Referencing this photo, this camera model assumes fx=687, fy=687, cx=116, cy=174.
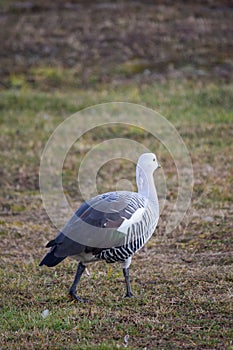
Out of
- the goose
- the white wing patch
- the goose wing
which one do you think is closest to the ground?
the goose

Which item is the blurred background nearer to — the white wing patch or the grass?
the grass

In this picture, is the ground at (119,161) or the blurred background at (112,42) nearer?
the ground at (119,161)

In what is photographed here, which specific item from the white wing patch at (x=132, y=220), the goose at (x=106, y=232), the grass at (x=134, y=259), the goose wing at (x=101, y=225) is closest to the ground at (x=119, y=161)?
the grass at (x=134, y=259)

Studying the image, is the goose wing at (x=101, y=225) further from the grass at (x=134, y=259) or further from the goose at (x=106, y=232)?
the grass at (x=134, y=259)

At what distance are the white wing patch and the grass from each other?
0.69m

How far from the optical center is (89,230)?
6156 millimetres

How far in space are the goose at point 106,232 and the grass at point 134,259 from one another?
1.49ft

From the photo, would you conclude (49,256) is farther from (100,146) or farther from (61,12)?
(61,12)

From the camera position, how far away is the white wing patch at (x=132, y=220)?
6.22 m

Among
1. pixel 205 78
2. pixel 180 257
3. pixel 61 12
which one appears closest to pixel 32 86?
pixel 205 78

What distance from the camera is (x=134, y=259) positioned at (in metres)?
8.00

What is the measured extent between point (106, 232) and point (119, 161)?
6053 millimetres

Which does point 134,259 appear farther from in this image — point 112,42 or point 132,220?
point 112,42

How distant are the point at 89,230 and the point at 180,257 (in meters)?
2.08
